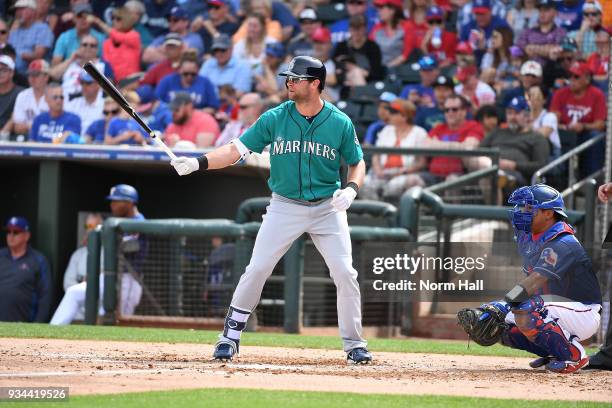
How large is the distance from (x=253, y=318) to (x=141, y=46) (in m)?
6.38

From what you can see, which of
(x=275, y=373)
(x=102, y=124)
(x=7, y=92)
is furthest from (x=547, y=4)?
(x=275, y=373)

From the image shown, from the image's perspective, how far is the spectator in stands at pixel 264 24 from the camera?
14750mm

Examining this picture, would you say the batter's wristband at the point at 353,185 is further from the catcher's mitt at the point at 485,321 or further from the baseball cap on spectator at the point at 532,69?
the baseball cap on spectator at the point at 532,69

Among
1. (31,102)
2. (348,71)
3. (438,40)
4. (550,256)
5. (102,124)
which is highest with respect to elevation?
(438,40)

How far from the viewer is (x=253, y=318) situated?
10.5m

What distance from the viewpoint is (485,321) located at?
20.8ft

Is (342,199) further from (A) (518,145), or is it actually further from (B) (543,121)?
(B) (543,121)

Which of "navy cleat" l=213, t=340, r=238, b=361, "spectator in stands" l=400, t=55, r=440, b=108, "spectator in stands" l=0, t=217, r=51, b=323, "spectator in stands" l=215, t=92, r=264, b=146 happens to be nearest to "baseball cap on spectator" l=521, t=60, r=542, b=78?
"spectator in stands" l=400, t=55, r=440, b=108

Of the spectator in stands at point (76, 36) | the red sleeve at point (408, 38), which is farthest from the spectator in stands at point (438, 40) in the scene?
the spectator in stands at point (76, 36)

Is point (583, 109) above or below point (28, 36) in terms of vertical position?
below

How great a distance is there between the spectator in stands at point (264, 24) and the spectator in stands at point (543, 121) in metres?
3.96

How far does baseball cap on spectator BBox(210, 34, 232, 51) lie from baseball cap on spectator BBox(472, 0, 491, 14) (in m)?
3.27

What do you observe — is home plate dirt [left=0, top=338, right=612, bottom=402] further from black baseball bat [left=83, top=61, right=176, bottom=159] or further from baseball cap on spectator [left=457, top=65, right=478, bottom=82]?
baseball cap on spectator [left=457, top=65, right=478, bottom=82]

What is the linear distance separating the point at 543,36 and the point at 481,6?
1.01 meters
